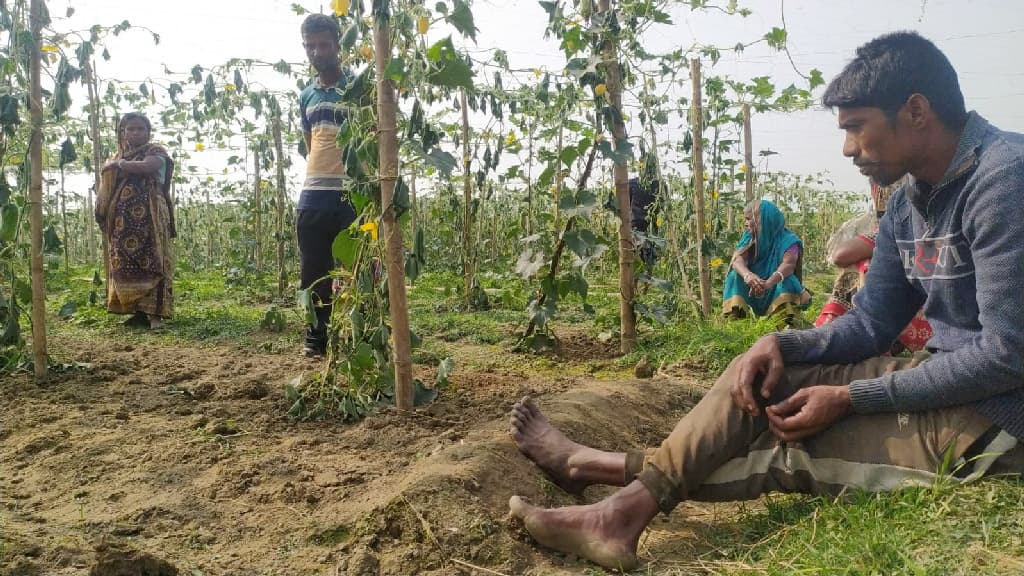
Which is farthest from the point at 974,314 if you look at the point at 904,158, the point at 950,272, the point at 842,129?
the point at 842,129

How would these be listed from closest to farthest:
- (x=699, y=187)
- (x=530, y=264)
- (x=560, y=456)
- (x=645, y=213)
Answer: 1. (x=560, y=456)
2. (x=530, y=264)
3. (x=699, y=187)
4. (x=645, y=213)

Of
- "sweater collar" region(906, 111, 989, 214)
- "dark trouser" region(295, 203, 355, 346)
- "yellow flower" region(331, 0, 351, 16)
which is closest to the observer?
"sweater collar" region(906, 111, 989, 214)

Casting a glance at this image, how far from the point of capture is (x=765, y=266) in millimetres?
5164

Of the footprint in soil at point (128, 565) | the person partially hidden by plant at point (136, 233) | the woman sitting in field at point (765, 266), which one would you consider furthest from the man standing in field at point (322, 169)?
the woman sitting in field at point (765, 266)

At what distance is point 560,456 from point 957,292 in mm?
1168

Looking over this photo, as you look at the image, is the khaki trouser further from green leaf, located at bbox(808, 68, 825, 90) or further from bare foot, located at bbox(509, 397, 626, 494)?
green leaf, located at bbox(808, 68, 825, 90)

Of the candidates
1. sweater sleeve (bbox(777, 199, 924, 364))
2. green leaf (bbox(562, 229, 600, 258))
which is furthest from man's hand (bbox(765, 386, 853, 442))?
A: green leaf (bbox(562, 229, 600, 258))

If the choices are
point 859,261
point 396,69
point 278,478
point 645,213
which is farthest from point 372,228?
point 645,213

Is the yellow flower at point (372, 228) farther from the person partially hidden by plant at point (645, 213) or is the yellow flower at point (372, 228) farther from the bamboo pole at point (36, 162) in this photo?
the person partially hidden by plant at point (645, 213)

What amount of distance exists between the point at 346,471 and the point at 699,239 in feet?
11.5

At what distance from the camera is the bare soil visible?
192 centimetres

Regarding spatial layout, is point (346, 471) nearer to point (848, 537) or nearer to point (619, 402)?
point (619, 402)

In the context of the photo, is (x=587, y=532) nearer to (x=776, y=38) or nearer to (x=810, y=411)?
(x=810, y=411)

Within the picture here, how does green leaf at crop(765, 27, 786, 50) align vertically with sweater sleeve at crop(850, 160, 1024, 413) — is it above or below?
above
